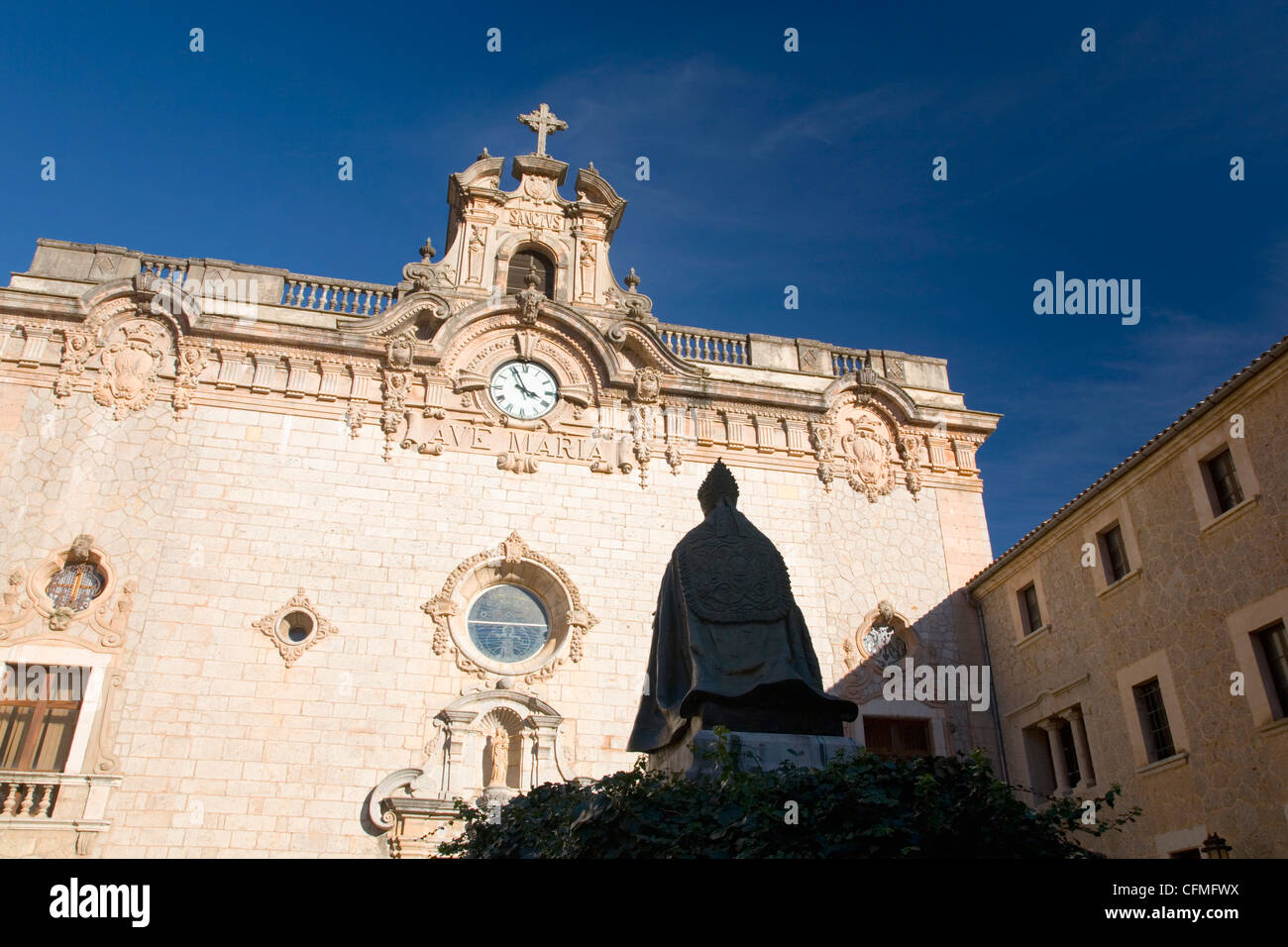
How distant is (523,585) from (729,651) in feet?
34.4

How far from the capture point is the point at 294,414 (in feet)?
55.6

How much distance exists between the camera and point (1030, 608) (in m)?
16.6

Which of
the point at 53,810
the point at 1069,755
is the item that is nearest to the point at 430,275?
the point at 53,810

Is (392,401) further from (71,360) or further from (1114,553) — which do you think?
(1114,553)

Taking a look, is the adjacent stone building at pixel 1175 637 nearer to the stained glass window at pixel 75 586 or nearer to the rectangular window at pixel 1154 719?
the rectangular window at pixel 1154 719

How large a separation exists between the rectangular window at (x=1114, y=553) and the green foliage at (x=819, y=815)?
9.91 metres

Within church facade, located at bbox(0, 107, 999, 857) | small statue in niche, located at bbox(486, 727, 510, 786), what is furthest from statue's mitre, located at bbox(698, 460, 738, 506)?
small statue in niche, located at bbox(486, 727, 510, 786)

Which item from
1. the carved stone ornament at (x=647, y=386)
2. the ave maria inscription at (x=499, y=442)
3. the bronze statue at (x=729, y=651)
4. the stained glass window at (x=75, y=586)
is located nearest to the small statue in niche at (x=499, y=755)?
the ave maria inscription at (x=499, y=442)

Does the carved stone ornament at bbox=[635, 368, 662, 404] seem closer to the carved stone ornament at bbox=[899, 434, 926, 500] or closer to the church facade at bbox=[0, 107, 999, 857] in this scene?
the church facade at bbox=[0, 107, 999, 857]

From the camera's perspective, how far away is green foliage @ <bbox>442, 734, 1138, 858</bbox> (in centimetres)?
463

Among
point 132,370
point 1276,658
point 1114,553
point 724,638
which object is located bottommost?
point 724,638

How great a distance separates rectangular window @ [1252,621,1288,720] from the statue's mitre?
7.92 meters

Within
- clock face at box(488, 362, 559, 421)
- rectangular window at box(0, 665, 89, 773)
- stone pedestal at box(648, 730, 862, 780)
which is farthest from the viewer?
clock face at box(488, 362, 559, 421)
